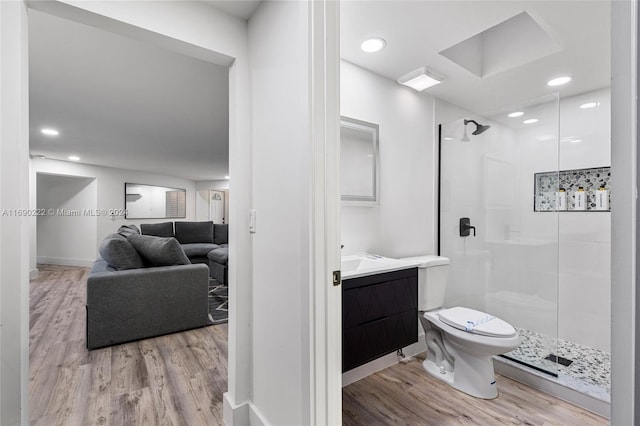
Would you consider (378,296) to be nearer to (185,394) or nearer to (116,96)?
(185,394)

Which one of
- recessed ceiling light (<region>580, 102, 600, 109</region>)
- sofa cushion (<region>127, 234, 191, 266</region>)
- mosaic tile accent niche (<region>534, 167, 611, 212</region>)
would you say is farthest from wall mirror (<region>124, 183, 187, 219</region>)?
recessed ceiling light (<region>580, 102, 600, 109</region>)

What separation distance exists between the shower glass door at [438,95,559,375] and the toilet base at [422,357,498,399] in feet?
1.52

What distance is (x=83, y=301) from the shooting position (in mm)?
3928

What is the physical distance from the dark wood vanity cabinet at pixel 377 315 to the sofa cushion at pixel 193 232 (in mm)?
5734

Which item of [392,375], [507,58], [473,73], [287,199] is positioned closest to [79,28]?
[287,199]

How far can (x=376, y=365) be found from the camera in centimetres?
228

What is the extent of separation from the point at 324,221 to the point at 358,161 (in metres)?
1.14

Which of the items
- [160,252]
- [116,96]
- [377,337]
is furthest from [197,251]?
[377,337]

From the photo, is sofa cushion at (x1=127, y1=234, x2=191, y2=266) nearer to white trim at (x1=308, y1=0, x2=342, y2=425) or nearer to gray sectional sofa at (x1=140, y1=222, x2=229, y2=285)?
white trim at (x1=308, y1=0, x2=342, y2=425)

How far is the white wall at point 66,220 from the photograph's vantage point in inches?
252

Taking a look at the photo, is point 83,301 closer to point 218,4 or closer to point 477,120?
point 218,4

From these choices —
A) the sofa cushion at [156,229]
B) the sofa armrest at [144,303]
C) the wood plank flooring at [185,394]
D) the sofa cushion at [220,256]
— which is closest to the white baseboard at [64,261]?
the sofa cushion at [156,229]

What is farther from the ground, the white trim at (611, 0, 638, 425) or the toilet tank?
the white trim at (611, 0, 638, 425)

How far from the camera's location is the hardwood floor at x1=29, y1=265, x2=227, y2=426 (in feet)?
5.82
